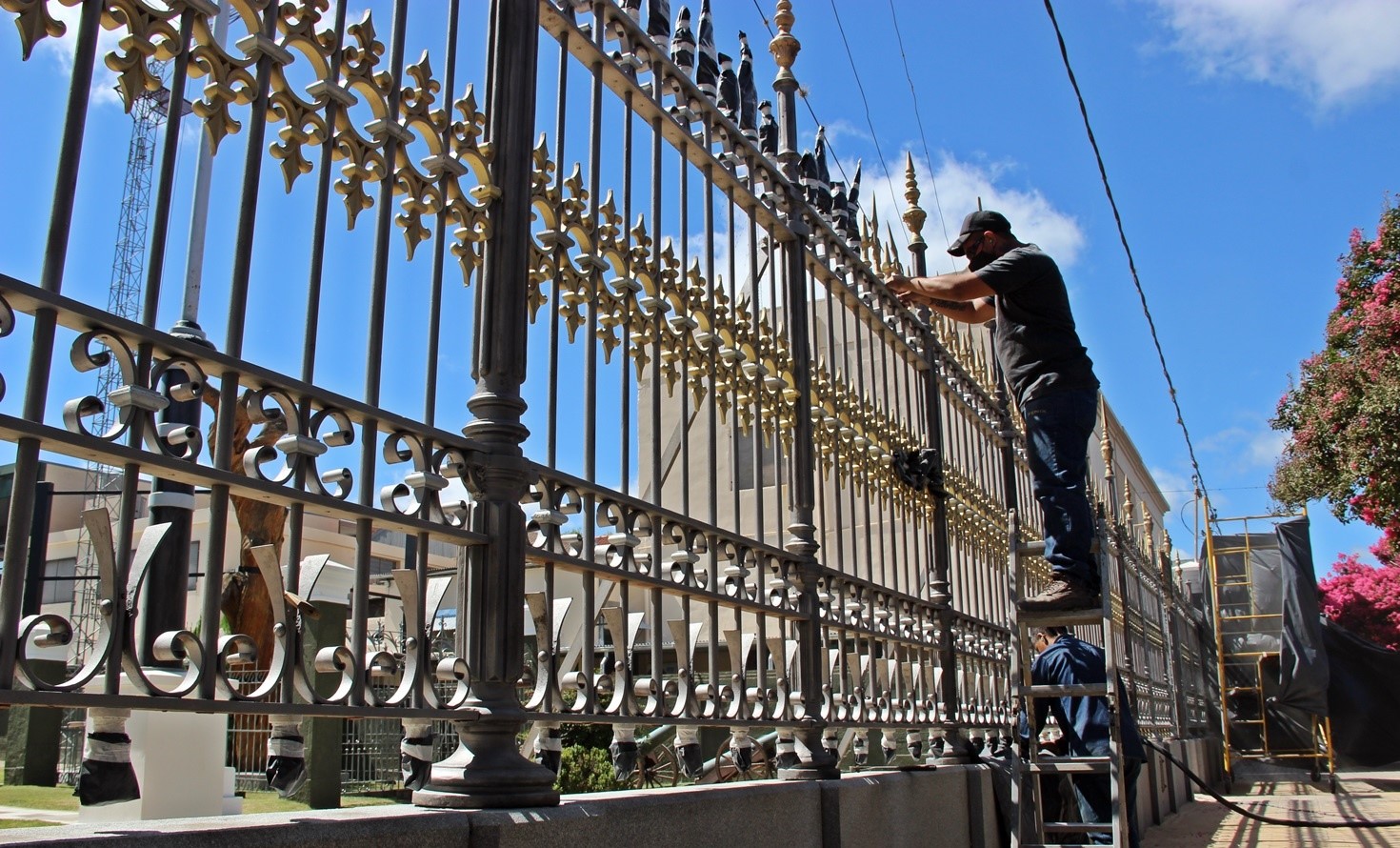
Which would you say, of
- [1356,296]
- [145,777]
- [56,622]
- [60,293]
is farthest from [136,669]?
[1356,296]

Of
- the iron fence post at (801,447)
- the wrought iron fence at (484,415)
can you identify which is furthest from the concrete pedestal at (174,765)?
the iron fence post at (801,447)

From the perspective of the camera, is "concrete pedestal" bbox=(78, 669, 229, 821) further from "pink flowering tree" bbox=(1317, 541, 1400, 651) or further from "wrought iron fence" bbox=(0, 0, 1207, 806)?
"pink flowering tree" bbox=(1317, 541, 1400, 651)

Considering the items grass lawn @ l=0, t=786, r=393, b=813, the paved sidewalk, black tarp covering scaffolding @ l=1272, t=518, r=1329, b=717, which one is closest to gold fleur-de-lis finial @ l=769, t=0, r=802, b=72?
grass lawn @ l=0, t=786, r=393, b=813

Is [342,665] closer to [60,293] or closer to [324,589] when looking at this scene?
[60,293]

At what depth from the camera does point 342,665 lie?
259 cm

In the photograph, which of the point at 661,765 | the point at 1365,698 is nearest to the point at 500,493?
the point at 661,765

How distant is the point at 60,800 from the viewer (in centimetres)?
870

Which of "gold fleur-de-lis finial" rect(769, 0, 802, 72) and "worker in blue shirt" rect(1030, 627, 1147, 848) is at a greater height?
"gold fleur-de-lis finial" rect(769, 0, 802, 72)

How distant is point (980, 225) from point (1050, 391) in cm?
105

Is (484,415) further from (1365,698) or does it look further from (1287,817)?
(1365,698)

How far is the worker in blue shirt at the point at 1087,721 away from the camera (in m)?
5.98

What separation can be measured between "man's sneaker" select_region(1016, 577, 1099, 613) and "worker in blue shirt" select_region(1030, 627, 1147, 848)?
A: 1.82 ft

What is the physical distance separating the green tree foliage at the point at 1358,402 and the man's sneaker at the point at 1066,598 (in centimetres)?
1127

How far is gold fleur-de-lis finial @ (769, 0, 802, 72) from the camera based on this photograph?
5.82 m
